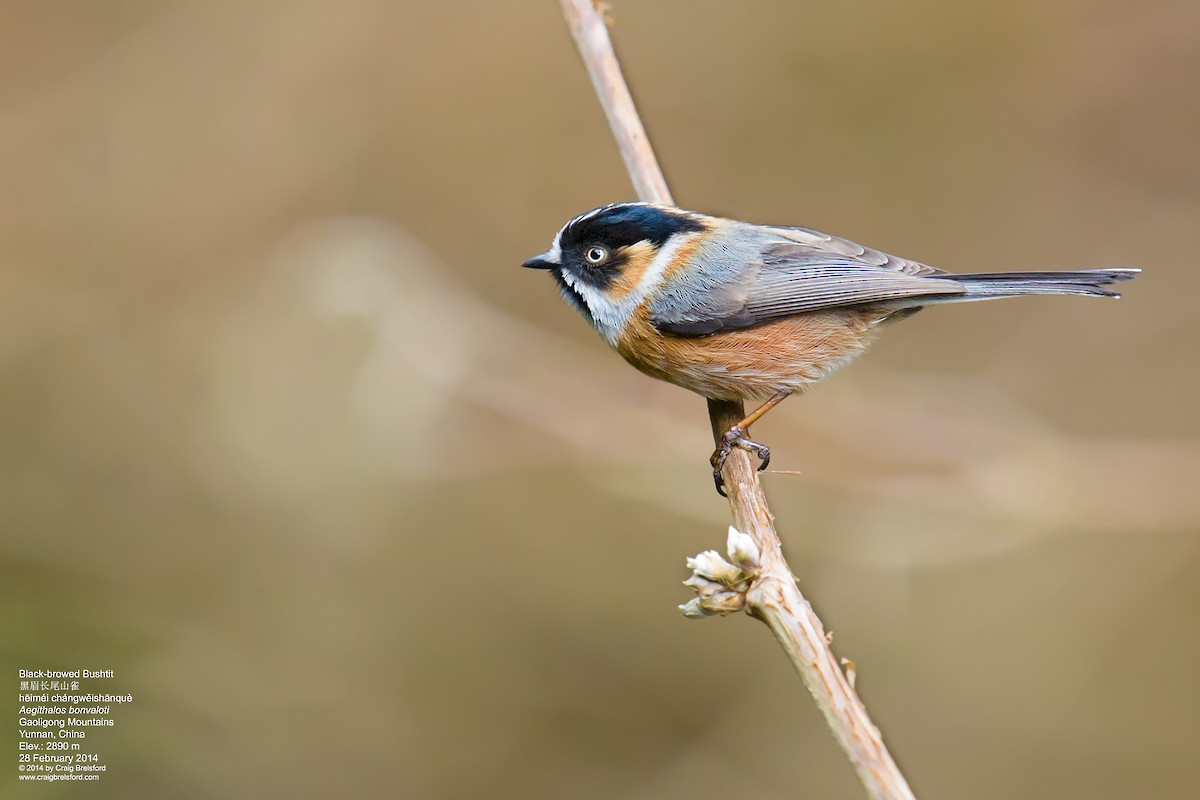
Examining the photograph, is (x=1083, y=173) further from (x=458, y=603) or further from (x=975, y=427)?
(x=458, y=603)

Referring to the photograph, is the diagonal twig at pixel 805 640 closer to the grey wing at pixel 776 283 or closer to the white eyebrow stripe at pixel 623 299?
the grey wing at pixel 776 283

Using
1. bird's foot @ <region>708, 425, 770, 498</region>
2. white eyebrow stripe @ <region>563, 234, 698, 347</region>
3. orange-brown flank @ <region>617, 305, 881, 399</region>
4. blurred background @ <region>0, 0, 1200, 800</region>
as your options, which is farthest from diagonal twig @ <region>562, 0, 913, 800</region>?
blurred background @ <region>0, 0, 1200, 800</region>

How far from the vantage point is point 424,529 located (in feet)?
20.7

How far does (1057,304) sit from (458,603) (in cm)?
490

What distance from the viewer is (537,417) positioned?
6055 millimetres

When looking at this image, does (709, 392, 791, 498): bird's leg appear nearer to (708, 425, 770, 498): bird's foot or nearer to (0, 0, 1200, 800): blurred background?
(708, 425, 770, 498): bird's foot

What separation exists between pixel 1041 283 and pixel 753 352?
1.24 meters

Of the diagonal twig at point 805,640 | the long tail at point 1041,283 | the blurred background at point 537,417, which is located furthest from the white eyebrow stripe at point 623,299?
the long tail at point 1041,283

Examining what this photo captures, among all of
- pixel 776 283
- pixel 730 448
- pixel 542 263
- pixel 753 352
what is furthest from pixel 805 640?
pixel 542 263

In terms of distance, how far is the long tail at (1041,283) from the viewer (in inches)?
166

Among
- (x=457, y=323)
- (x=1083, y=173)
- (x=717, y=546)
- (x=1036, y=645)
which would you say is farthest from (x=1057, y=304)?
(x=457, y=323)

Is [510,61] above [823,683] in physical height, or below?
above

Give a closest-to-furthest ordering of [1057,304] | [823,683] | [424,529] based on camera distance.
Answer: [823,683], [424,529], [1057,304]

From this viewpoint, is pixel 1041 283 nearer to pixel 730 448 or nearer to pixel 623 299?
pixel 730 448
